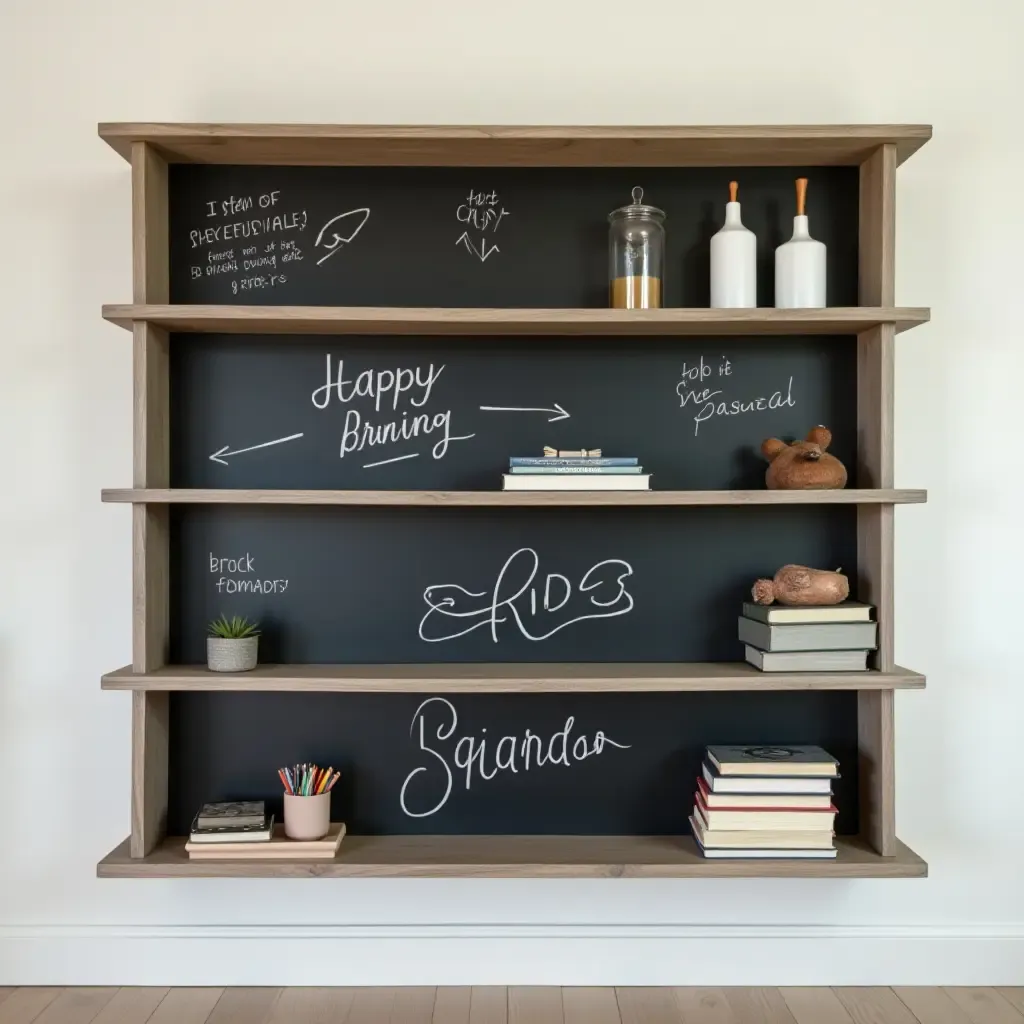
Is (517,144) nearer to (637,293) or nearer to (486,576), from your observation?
(637,293)

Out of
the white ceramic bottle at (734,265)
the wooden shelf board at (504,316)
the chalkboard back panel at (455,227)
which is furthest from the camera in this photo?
the chalkboard back panel at (455,227)

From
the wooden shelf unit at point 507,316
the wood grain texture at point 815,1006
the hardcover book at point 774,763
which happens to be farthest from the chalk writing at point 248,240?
the wood grain texture at point 815,1006

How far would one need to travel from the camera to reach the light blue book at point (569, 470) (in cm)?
191

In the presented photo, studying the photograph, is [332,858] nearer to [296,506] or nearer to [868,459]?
[296,506]

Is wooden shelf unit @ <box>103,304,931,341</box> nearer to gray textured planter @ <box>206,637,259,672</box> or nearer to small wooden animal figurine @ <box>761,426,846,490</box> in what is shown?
small wooden animal figurine @ <box>761,426,846,490</box>

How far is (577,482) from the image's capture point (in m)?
1.91

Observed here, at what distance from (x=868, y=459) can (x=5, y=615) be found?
196 cm

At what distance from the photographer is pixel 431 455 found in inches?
82.8

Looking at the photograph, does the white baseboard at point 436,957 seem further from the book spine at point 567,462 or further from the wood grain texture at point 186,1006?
the book spine at point 567,462

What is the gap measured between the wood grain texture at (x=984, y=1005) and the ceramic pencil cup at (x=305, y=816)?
1448 mm

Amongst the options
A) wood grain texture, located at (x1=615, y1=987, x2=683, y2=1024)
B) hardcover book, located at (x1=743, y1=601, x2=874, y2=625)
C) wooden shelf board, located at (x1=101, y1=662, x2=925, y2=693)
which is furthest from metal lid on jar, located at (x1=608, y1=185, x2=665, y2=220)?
wood grain texture, located at (x1=615, y1=987, x2=683, y2=1024)

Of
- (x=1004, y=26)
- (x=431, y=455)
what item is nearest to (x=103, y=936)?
(x=431, y=455)

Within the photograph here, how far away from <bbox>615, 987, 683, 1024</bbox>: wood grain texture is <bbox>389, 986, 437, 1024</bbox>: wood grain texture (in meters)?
0.41

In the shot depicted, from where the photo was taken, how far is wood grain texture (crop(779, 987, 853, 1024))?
1978 millimetres
